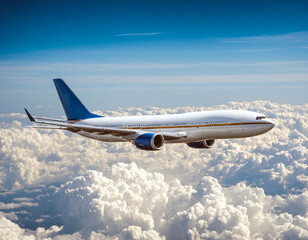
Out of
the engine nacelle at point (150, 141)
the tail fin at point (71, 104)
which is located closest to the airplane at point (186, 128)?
the engine nacelle at point (150, 141)

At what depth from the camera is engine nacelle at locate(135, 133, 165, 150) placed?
72125mm

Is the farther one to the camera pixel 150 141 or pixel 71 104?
pixel 71 104

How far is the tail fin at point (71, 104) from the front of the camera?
97000 millimetres

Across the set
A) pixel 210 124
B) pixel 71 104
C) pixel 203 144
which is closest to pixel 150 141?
pixel 210 124

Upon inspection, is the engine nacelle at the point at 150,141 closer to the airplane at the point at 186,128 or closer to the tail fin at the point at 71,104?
the airplane at the point at 186,128

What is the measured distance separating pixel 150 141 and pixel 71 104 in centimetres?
3202

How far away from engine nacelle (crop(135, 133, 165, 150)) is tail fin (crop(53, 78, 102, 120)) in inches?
1055

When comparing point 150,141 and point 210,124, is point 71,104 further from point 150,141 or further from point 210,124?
point 210,124

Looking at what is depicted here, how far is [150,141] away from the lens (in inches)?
2840

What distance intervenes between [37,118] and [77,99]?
1822cm

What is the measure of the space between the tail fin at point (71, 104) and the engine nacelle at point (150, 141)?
26800mm

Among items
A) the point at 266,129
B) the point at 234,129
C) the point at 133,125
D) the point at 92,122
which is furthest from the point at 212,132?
the point at 92,122

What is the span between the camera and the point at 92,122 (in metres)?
93.9

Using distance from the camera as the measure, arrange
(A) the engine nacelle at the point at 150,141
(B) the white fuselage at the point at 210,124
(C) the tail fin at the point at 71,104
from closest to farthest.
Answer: (B) the white fuselage at the point at 210,124 < (A) the engine nacelle at the point at 150,141 < (C) the tail fin at the point at 71,104
